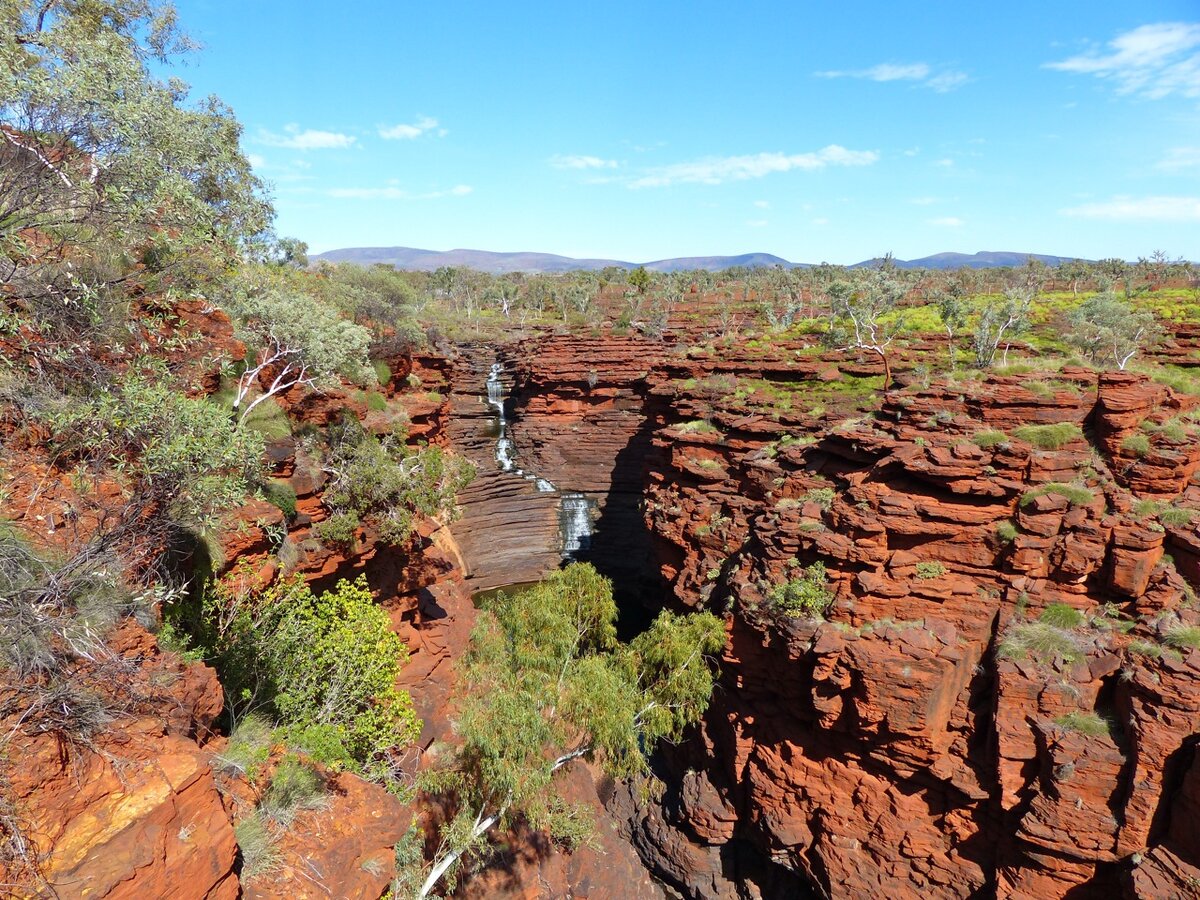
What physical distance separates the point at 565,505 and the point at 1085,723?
27609 millimetres

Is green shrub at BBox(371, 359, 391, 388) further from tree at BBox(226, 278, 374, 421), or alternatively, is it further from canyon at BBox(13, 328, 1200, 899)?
tree at BBox(226, 278, 374, 421)

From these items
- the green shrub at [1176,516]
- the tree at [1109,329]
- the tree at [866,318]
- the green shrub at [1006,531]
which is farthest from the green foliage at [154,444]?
the tree at [1109,329]

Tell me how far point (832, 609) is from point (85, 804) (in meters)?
13.5

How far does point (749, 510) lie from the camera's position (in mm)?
19656

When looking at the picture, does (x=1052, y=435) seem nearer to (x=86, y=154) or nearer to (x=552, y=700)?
(x=552, y=700)

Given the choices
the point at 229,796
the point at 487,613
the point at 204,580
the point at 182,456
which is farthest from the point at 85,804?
the point at 487,613

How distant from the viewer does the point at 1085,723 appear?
10.9 meters

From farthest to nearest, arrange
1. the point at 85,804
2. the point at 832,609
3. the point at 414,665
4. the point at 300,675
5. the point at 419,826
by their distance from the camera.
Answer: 1. the point at 414,665
2. the point at 832,609
3. the point at 419,826
4. the point at 300,675
5. the point at 85,804

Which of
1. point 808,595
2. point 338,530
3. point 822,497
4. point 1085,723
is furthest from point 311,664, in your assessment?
point 1085,723

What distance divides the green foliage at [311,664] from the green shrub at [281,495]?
2.04m

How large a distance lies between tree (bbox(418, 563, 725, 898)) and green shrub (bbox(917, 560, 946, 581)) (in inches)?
206

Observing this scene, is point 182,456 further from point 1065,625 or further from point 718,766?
point 1065,625

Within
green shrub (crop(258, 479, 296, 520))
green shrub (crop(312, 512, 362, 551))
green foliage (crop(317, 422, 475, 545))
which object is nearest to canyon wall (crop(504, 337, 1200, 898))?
green foliage (crop(317, 422, 475, 545))

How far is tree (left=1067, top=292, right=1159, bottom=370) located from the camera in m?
27.6
